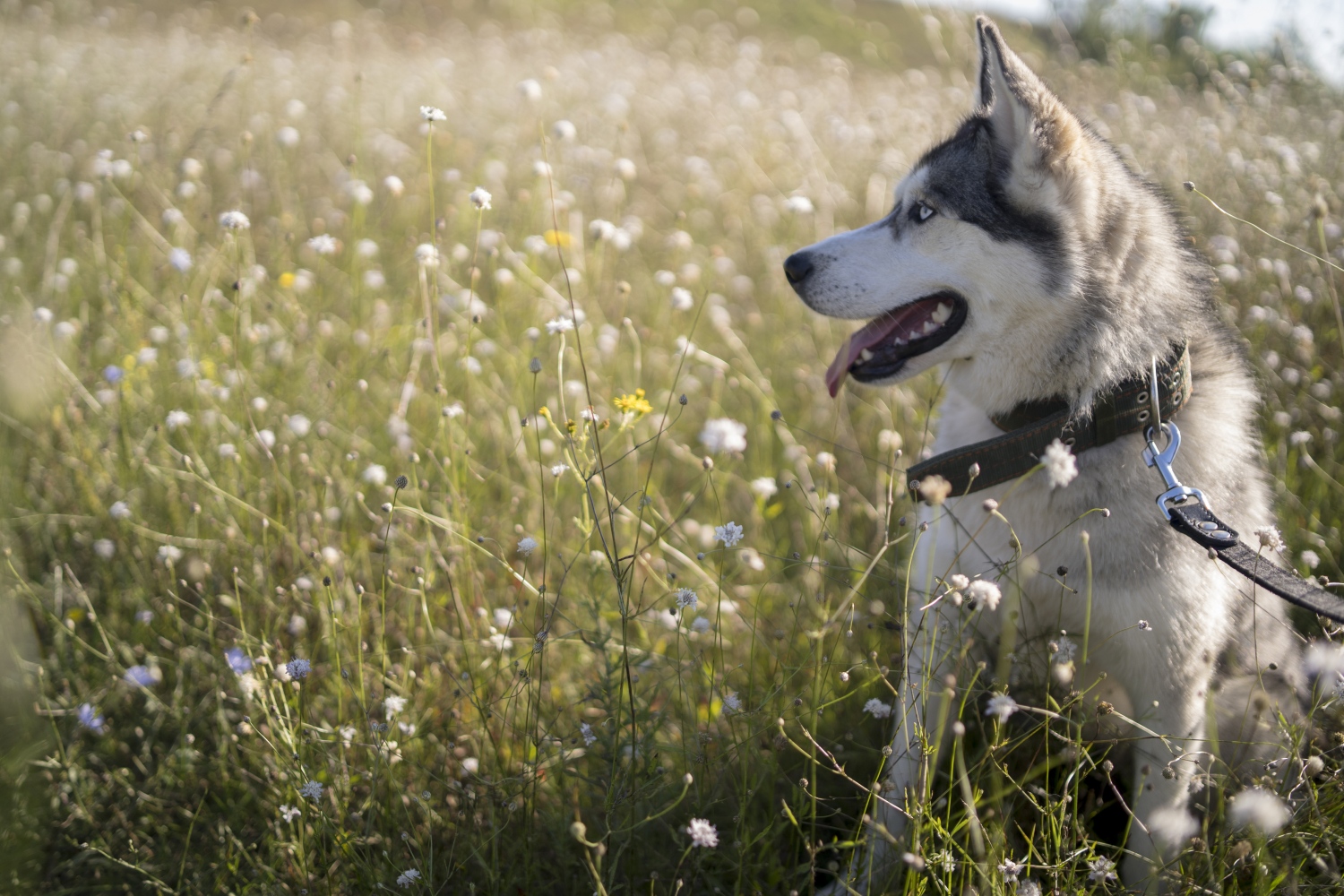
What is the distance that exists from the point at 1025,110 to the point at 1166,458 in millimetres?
958

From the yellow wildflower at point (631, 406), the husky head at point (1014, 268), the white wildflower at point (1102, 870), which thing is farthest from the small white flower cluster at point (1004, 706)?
the husky head at point (1014, 268)

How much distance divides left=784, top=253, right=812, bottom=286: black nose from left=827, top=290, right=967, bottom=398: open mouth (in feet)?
0.81

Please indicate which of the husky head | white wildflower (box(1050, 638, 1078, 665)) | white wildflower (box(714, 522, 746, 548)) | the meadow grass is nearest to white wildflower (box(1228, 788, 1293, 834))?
the meadow grass

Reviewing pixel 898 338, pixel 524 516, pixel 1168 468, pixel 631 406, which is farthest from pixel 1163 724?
pixel 524 516

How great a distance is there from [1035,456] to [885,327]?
0.59 meters

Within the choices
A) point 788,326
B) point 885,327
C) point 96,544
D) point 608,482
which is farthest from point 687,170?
point 96,544

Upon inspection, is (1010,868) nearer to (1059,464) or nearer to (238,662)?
(1059,464)

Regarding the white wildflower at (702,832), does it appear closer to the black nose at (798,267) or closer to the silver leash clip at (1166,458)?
the silver leash clip at (1166,458)

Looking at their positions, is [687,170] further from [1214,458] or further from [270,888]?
[270,888]

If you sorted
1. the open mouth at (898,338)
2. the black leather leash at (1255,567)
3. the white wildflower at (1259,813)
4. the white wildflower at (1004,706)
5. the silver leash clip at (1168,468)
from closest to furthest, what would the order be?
the white wildflower at (1259,813)
the white wildflower at (1004,706)
the black leather leash at (1255,567)
the silver leash clip at (1168,468)
the open mouth at (898,338)

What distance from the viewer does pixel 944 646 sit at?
2.12 metres

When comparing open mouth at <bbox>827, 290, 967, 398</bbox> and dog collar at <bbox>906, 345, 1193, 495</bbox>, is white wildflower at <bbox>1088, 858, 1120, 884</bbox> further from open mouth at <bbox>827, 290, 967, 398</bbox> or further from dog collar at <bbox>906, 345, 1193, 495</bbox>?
open mouth at <bbox>827, 290, 967, 398</bbox>

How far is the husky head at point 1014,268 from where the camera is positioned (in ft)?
6.88

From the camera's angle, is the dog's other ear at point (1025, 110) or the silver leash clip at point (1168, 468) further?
the dog's other ear at point (1025, 110)
